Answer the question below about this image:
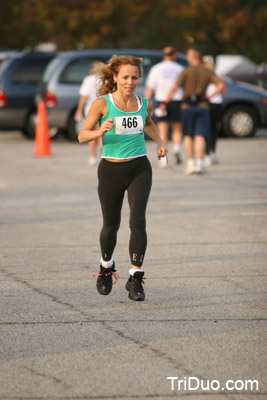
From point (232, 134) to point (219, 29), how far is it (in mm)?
28189

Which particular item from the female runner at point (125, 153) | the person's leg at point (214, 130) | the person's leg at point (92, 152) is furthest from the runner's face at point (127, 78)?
the person's leg at point (92, 152)

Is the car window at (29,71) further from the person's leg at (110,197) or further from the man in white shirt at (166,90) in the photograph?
the person's leg at (110,197)

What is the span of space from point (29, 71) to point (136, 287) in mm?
16906

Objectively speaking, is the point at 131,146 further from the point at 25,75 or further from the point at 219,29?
the point at 219,29

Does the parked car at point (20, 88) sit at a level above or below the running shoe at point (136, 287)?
below

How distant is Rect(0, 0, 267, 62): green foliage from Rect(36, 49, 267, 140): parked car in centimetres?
2302

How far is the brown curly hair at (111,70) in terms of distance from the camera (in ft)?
21.6

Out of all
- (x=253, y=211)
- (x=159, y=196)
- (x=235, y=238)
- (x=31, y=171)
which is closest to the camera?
(x=235, y=238)

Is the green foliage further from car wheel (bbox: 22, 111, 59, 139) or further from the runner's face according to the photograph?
the runner's face

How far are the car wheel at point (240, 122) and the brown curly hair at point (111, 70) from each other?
50.1 ft

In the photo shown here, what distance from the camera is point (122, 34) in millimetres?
49938

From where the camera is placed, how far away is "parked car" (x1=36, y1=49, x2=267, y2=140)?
21.0m

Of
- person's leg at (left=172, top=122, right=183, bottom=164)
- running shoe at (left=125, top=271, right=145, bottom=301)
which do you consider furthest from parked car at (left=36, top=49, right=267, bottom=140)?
running shoe at (left=125, top=271, right=145, bottom=301)

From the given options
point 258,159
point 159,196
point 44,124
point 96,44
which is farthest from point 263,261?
point 96,44
